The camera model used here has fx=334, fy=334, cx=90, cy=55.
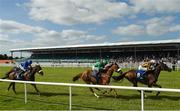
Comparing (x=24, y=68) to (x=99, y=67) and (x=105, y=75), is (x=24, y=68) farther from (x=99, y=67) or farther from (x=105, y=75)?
(x=105, y=75)

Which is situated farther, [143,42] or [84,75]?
[143,42]

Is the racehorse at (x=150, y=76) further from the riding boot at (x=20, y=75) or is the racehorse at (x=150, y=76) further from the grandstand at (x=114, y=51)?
the grandstand at (x=114, y=51)

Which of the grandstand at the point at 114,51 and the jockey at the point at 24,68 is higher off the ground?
the grandstand at the point at 114,51

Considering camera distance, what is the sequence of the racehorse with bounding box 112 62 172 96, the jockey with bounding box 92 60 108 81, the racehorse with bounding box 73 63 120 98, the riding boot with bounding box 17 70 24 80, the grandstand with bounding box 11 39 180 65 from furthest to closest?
the grandstand with bounding box 11 39 180 65
the riding boot with bounding box 17 70 24 80
the jockey with bounding box 92 60 108 81
the racehorse with bounding box 112 62 172 96
the racehorse with bounding box 73 63 120 98

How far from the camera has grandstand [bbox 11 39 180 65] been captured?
50463 mm

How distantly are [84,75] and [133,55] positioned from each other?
154 feet

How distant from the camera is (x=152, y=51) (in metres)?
55.2

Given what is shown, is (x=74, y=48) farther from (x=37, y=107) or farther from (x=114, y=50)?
(x=37, y=107)

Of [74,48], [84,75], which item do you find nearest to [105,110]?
[84,75]

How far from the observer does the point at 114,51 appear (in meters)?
59.6

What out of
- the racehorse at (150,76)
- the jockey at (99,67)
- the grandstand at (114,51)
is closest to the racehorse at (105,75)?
the jockey at (99,67)

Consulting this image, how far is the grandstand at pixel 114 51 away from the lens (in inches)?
1987

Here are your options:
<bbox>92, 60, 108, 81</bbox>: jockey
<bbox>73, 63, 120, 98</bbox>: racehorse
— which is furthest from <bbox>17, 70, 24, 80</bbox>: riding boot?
<bbox>92, 60, 108, 81</bbox>: jockey

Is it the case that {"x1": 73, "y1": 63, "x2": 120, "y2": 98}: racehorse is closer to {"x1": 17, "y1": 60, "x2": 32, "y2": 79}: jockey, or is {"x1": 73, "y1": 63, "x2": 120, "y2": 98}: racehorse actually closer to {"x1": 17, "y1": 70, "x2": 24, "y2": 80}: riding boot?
{"x1": 17, "y1": 60, "x2": 32, "y2": 79}: jockey
